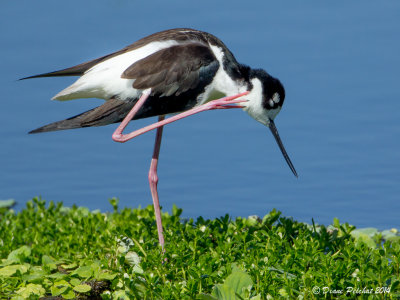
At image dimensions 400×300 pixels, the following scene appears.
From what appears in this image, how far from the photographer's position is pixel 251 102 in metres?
5.50

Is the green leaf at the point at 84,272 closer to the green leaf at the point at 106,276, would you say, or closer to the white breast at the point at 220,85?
the green leaf at the point at 106,276

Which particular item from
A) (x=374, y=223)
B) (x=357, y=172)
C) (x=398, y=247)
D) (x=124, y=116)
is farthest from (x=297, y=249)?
(x=357, y=172)

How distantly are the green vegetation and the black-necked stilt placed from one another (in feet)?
1.43

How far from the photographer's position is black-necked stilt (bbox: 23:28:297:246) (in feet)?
16.5

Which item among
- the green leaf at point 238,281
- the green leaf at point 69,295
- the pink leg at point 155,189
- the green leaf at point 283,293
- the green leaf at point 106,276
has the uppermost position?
the pink leg at point 155,189

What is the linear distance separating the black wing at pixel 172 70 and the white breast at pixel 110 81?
0.05 m

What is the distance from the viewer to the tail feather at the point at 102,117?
16.4 feet

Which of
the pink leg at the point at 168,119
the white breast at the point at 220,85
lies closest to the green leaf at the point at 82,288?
the pink leg at the point at 168,119

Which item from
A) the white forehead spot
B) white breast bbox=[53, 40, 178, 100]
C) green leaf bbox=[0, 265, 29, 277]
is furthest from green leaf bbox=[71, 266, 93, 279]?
the white forehead spot

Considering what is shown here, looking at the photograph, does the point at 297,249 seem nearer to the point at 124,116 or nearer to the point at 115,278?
the point at 115,278

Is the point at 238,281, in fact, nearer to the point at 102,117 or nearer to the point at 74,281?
the point at 74,281

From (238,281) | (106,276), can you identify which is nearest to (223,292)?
(238,281)

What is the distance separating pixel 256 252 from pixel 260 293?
615 millimetres

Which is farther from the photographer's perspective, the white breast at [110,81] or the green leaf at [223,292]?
the white breast at [110,81]
